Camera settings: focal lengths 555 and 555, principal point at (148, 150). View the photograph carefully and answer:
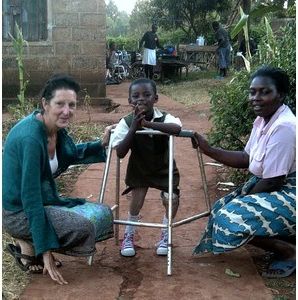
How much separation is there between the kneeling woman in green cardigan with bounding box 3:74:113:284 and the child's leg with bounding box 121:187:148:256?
25 centimetres

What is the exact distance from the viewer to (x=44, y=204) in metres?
3.31

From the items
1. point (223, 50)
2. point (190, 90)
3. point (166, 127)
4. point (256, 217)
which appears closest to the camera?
point (256, 217)

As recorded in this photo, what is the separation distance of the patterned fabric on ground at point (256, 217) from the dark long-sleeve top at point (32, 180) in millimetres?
902

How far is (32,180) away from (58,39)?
8.38m

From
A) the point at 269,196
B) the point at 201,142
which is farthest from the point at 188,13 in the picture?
the point at 269,196

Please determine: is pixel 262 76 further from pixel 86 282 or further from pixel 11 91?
pixel 11 91

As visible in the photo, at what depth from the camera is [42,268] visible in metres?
3.40

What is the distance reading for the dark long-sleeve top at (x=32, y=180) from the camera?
123 inches

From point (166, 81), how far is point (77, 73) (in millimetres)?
7714

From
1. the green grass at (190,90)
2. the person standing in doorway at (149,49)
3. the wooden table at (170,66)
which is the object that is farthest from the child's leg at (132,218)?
the wooden table at (170,66)

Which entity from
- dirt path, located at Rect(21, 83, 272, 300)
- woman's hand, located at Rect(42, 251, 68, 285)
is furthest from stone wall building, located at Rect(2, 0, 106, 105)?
woman's hand, located at Rect(42, 251, 68, 285)

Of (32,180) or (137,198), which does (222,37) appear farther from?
(32,180)

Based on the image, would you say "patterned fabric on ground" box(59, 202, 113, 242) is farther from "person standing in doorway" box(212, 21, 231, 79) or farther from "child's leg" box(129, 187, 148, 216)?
"person standing in doorway" box(212, 21, 231, 79)

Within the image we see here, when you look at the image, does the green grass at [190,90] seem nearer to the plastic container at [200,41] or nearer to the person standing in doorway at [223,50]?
the person standing in doorway at [223,50]
